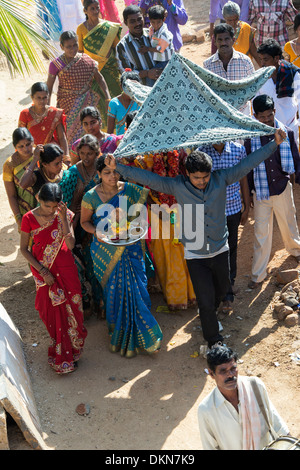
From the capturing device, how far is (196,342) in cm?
654

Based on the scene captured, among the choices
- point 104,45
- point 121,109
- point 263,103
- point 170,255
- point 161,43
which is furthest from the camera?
point 104,45

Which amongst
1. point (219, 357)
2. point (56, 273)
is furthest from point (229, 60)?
point (219, 357)

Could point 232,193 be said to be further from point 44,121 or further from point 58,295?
point 44,121

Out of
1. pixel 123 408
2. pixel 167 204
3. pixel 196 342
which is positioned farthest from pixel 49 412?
pixel 167 204

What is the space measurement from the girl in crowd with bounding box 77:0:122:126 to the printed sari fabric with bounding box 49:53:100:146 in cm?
42

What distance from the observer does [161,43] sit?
8.69m

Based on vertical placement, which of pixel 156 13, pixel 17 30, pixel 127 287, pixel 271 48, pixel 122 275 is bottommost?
pixel 127 287

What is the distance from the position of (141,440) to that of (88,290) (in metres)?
2.17

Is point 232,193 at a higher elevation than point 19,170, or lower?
lower

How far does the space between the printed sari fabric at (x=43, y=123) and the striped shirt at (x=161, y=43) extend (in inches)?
66.0

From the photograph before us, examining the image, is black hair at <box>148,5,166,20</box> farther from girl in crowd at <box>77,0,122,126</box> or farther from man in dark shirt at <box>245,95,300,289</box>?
man in dark shirt at <box>245,95,300,289</box>

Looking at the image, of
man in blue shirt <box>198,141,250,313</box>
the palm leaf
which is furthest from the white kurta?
the palm leaf

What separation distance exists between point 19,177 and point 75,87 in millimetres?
2536

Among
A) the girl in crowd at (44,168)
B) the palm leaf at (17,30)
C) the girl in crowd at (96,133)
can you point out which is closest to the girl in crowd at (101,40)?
the girl in crowd at (96,133)
